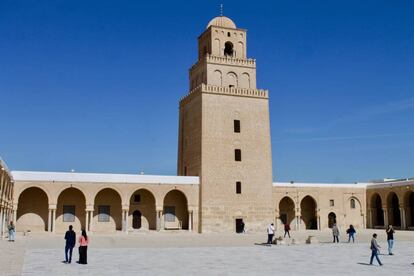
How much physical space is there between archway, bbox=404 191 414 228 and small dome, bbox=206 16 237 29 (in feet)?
60.7

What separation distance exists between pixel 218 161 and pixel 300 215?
9430 millimetres

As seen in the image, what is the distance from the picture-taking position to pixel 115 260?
48.1 feet

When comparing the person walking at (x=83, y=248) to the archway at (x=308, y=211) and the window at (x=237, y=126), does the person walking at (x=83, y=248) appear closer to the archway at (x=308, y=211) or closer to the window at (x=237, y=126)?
the window at (x=237, y=126)

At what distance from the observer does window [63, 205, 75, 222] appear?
99.2 ft

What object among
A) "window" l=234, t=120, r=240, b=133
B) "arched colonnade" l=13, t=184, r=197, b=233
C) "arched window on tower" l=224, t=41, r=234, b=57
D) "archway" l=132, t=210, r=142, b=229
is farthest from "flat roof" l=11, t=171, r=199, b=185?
"arched window on tower" l=224, t=41, r=234, b=57

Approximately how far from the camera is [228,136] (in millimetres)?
32688

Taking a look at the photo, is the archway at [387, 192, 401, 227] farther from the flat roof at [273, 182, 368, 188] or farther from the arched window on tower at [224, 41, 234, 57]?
the arched window on tower at [224, 41, 234, 57]

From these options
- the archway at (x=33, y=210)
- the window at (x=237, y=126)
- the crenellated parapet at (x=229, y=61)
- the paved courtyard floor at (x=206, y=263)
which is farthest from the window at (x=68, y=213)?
the crenellated parapet at (x=229, y=61)

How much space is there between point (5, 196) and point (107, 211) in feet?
24.6

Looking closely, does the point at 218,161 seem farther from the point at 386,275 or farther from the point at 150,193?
the point at 386,275

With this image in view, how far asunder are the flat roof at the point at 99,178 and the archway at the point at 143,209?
5.11 ft

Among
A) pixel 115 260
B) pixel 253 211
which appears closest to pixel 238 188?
pixel 253 211

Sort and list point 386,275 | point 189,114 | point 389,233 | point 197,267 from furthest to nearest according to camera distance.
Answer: point 189,114, point 389,233, point 197,267, point 386,275

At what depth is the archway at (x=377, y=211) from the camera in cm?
3947
